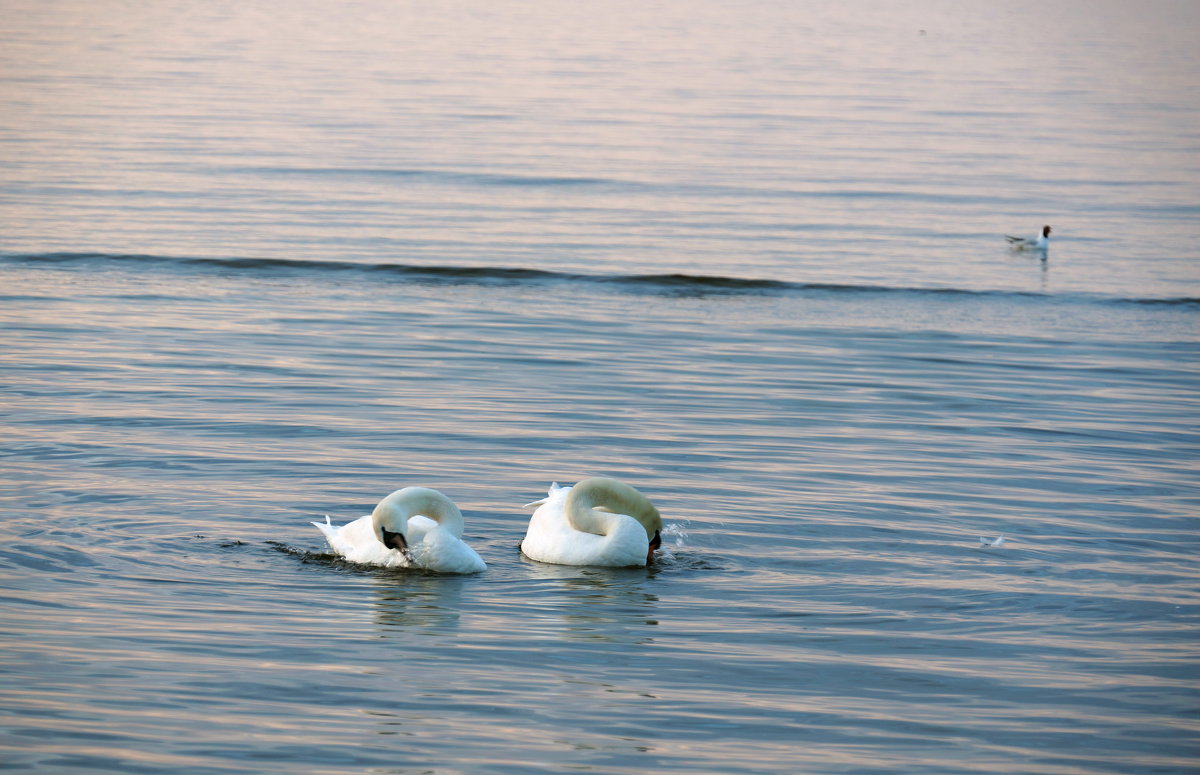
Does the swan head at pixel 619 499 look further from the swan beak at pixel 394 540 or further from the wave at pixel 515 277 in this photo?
the wave at pixel 515 277

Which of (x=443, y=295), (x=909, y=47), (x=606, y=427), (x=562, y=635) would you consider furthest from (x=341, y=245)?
(x=909, y=47)

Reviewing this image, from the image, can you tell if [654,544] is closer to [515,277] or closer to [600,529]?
[600,529]

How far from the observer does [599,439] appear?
43.7 feet

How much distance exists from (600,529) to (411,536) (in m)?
1.19

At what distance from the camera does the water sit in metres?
7.37

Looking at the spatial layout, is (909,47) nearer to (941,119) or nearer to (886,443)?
(941,119)

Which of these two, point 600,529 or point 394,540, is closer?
point 394,540

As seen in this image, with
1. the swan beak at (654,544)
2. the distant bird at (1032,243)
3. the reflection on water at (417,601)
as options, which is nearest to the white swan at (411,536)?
the reflection on water at (417,601)

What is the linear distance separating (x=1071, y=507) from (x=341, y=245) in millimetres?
14094

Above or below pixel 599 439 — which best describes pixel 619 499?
below

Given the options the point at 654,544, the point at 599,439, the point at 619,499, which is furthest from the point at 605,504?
the point at 599,439

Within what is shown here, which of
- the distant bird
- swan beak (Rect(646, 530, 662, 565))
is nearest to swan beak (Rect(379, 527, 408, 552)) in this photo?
swan beak (Rect(646, 530, 662, 565))

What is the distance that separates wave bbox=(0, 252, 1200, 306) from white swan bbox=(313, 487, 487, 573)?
11.8 meters

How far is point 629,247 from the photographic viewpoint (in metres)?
23.9
